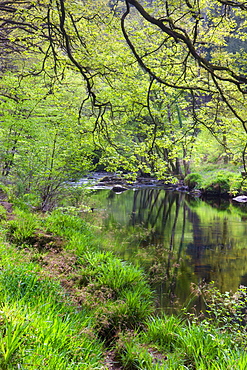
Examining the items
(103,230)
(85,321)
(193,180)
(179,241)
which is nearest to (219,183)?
(193,180)

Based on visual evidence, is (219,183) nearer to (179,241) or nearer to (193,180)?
(193,180)

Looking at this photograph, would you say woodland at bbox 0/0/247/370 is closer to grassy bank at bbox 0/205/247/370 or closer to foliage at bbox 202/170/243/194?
grassy bank at bbox 0/205/247/370

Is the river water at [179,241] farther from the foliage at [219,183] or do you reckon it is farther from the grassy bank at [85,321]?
the foliage at [219,183]

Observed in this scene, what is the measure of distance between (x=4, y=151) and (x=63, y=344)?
22.9ft

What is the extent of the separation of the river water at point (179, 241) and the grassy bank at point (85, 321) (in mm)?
1149

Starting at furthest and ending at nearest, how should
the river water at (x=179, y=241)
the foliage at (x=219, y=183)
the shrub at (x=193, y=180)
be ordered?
the shrub at (x=193, y=180), the foliage at (x=219, y=183), the river water at (x=179, y=241)

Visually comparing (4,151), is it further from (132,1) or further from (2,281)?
(132,1)

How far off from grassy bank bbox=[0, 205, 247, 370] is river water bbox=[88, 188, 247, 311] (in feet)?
3.77

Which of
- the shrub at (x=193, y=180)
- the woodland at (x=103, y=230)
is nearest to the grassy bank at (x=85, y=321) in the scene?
the woodland at (x=103, y=230)

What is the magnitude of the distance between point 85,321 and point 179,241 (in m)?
6.87

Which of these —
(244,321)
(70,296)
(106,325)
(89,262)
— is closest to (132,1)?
(70,296)

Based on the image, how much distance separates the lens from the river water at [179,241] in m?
6.59

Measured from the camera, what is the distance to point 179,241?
9.81 meters

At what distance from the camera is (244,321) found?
492 cm
